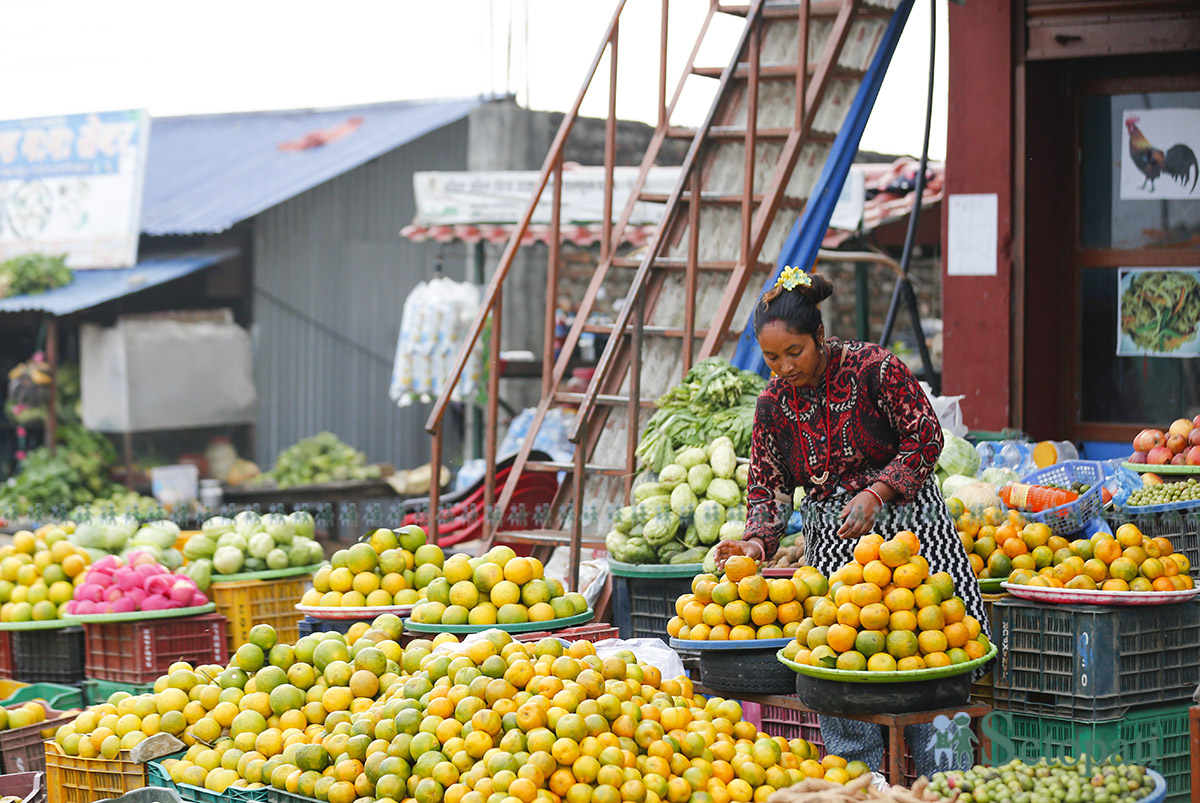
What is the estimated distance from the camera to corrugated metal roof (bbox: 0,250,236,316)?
13.3 meters

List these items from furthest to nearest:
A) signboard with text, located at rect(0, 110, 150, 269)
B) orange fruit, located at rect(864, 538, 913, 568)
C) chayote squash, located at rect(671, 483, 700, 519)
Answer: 1. signboard with text, located at rect(0, 110, 150, 269)
2. chayote squash, located at rect(671, 483, 700, 519)
3. orange fruit, located at rect(864, 538, 913, 568)

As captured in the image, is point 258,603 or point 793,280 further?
point 258,603

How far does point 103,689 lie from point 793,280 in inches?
145

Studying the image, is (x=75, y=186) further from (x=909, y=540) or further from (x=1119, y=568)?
(x=1119, y=568)

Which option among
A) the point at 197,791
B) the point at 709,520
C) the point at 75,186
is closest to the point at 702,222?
the point at 709,520

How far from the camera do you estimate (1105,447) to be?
7402mm

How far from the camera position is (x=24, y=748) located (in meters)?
5.12

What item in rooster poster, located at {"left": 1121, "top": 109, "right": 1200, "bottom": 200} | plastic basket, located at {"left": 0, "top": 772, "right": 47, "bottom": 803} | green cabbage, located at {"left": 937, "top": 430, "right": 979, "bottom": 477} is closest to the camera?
plastic basket, located at {"left": 0, "top": 772, "right": 47, "bottom": 803}

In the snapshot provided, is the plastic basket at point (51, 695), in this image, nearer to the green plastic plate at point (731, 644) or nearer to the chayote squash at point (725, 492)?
the chayote squash at point (725, 492)

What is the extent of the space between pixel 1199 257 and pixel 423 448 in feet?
32.2

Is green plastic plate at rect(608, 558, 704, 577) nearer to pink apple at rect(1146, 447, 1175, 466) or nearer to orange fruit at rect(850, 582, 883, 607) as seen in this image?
orange fruit at rect(850, 582, 883, 607)

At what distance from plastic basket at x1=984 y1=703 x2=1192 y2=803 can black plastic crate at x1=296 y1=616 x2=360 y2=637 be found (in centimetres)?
240

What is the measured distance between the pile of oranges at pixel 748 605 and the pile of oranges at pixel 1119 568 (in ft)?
2.38

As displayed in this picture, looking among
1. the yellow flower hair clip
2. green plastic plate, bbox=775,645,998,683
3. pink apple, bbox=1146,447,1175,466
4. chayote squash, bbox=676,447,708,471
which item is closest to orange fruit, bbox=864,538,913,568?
green plastic plate, bbox=775,645,998,683
